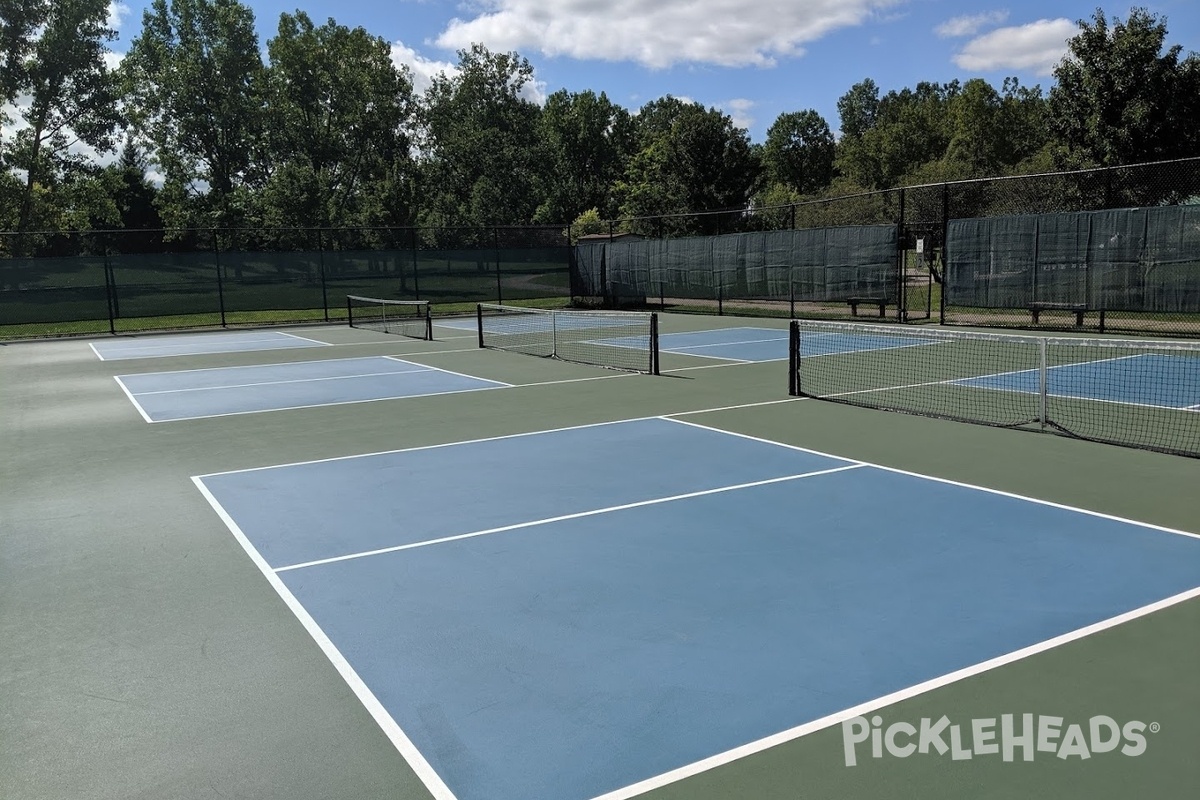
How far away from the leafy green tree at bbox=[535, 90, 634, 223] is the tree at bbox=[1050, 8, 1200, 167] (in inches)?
1864

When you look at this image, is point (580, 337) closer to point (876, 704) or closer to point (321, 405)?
point (321, 405)

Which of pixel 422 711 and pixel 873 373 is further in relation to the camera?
pixel 873 373

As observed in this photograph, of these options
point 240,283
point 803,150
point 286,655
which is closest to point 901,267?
point 286,655

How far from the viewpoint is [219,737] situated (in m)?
3.48

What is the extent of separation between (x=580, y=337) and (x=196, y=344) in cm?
965

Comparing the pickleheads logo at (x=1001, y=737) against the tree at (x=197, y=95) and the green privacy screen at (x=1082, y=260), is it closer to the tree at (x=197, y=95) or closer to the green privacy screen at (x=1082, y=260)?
the green privacy screen at (x=1082, y=260)

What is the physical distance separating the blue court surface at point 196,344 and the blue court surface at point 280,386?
390 cm

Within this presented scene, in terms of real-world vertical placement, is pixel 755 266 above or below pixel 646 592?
above

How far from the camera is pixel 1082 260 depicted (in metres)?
17.5

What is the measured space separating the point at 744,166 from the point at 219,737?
53292mm

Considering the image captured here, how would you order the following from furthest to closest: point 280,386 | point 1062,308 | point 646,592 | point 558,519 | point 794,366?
point 1062,308
point 280,386
point 794,366
point 558,519
point 646,592

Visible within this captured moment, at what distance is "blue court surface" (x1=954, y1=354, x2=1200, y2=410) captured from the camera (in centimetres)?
1061

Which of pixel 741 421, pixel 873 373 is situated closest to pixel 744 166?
pixel 873 373

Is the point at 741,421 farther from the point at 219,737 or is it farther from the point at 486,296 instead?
the point at 486,296
